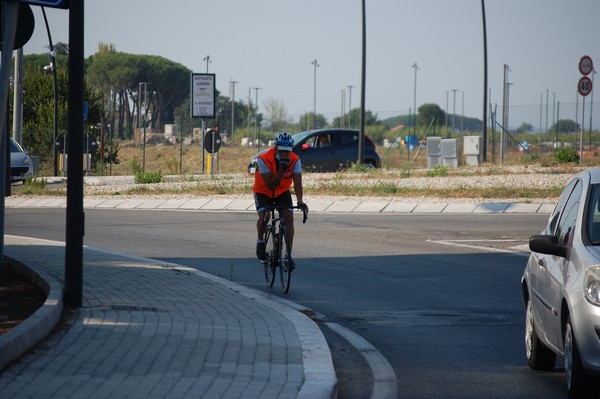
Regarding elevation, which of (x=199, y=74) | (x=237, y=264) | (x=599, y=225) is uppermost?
(x=199, y=74)

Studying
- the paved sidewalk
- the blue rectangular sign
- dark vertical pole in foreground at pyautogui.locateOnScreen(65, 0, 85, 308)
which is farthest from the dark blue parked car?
the blue rectangular sign

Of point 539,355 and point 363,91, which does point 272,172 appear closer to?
point 539,355

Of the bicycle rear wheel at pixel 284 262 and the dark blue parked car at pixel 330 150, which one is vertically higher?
the dark blue parked car at pixel 330 150

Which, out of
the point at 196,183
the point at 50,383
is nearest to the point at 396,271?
the point at 50,383

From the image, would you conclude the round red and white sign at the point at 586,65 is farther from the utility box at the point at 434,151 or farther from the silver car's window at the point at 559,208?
the silver car's window at the point at 559,208

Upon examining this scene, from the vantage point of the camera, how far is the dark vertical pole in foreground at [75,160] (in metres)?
9.23

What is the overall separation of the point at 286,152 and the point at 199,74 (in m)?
27.5

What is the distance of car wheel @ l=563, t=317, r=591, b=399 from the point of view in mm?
6305

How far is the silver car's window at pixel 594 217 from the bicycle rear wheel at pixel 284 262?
17.0 feet

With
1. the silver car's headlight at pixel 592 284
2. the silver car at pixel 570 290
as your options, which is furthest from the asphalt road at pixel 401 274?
the silver car's headlight at pixel 592 284

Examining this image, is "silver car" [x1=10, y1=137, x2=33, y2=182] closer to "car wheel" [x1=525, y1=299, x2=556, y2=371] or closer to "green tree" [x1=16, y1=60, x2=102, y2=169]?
"green tree" [x1=16, y1=60, x2=102, y2=169]

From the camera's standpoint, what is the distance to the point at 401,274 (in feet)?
44.2

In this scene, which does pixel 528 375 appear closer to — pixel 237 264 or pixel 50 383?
pixel 50 383

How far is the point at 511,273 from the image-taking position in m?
13.5
